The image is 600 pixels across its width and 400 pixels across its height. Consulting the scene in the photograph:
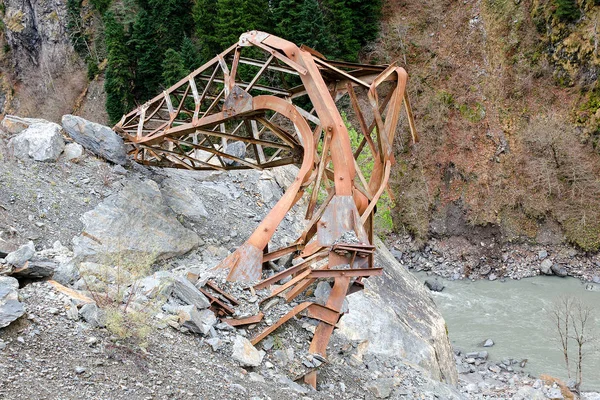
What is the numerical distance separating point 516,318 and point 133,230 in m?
18.2

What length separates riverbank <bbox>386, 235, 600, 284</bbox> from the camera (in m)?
28.4

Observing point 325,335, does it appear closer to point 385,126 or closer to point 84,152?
point 385,126

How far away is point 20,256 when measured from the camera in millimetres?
6688

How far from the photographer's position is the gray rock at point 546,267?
28297 millimetres

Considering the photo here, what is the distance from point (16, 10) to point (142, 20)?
76.4 feet

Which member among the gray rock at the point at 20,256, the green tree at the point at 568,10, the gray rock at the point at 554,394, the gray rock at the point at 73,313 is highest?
the green tree at the point at 568,10

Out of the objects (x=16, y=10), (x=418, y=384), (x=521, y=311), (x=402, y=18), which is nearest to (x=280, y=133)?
(x=418, y=384)

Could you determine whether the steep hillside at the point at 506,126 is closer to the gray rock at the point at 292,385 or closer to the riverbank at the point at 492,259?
the riverbank at the point at 492,259

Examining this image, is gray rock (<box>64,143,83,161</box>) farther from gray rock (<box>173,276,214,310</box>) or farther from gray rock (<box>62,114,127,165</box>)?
gray rock (<box>173,276,214,310</box>)

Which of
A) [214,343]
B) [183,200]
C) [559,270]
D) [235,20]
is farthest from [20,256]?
[235,20]

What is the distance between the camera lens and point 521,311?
23.7 meters

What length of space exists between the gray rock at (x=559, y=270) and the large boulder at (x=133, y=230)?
2285 centimetres

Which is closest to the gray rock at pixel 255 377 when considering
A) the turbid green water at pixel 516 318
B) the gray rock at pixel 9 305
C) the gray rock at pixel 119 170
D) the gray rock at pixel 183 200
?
the gray rock at pixel 9 305

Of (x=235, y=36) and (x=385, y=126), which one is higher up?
(x=235, y=36)
